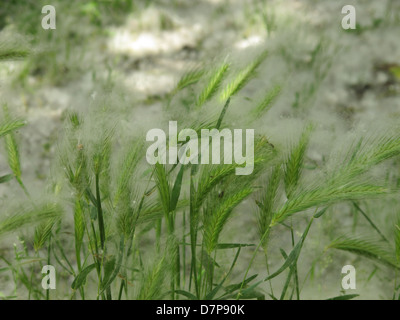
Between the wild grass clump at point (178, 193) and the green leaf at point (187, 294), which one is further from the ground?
the wild grass clump at point (178, 193)

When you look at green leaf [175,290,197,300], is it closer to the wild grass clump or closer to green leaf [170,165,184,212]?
the wild grass clump

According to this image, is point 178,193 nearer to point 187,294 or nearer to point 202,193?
point 202,193

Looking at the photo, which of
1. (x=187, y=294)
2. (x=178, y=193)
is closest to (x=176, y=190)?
(x=178, y=193)

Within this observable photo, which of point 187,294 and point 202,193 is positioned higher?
point 202,193

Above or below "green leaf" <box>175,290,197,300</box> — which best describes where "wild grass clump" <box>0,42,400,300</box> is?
above

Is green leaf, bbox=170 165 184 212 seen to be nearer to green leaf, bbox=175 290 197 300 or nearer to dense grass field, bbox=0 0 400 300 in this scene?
dense grass field, bbox=0 0 400 300

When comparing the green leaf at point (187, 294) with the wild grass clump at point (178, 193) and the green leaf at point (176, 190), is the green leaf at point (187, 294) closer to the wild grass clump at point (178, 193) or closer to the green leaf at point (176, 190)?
the wild grass clump at point (178, 193)

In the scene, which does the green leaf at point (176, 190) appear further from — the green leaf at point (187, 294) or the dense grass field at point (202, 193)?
the green leaf at point (187, 294)

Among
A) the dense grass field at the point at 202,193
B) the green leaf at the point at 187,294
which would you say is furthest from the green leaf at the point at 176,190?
the green leaf at the point at 187,294

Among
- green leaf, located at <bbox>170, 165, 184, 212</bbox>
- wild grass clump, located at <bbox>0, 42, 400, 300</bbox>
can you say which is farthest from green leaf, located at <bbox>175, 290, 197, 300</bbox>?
green leaf, located at <bbox>170, 165, 184, 212</bbox>

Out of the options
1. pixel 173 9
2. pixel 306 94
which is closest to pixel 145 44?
pixel 173 9

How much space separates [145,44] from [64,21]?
16.3 inches

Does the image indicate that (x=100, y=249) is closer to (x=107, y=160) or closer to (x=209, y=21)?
(x=107, y=160)

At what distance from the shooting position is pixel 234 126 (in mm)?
967
